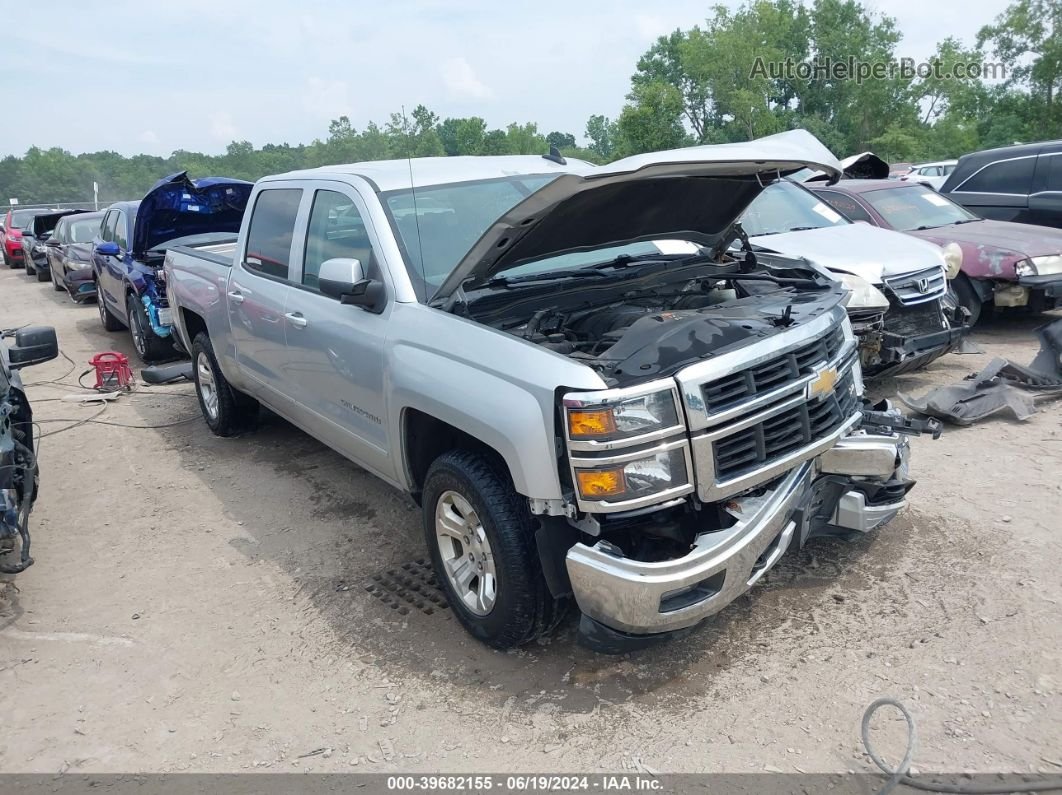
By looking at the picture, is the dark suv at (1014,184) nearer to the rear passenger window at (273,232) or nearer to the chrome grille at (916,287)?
the chrome grille at (916,287)

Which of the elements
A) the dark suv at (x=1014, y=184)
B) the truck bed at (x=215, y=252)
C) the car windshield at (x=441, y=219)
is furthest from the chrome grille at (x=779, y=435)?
the dark suv at (x=1014, y=184)

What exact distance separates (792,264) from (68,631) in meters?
4.10

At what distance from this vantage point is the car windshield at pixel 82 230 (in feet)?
49.7

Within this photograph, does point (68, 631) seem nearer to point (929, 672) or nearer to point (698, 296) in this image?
point (698, 296)

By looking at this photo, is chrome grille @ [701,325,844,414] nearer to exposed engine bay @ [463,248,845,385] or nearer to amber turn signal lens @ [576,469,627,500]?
exposed engine bay @ [463,248,845,385]

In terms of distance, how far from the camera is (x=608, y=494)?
114 inches

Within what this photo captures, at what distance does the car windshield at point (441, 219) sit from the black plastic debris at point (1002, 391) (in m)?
3.40

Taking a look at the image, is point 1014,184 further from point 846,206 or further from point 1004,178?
point 846,206

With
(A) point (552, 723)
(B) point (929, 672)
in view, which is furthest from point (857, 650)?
(A) point (552, 723)

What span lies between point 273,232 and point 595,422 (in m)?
3.12

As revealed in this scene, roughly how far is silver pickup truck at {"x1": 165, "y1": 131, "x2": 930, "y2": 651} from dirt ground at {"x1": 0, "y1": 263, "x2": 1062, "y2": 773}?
0.30 metres

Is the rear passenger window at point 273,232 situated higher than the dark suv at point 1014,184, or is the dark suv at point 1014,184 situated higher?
the rear passenger window at point 273,232

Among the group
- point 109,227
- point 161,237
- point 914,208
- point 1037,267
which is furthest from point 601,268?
point 109,227

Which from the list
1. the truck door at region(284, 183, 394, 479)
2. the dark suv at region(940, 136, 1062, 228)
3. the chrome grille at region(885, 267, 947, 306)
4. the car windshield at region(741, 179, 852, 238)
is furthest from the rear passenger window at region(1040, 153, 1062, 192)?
the truck door at region(284, 183, 394, 479)
